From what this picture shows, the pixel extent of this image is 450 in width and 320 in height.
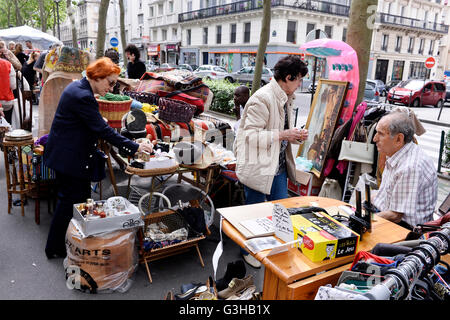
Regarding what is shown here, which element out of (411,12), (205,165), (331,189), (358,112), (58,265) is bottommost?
(58,265)

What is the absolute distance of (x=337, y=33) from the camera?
31.6 meters

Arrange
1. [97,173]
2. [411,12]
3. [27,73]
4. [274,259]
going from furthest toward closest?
[411,12] < [27,73] < [97,173] < [274,259]

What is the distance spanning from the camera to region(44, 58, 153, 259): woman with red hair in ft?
9.66

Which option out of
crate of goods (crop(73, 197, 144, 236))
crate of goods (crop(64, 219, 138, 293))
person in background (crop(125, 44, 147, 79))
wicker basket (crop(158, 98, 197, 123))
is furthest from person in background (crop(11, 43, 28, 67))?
crate of goods (crop(64, 219, 138, 293))

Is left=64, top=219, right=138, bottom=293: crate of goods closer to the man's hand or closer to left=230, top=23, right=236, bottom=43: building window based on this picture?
the man's hand

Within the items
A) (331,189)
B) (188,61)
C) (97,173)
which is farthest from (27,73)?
(188,61)

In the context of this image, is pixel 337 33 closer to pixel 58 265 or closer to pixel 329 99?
pixel 329 99

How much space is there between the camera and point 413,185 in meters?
2.46

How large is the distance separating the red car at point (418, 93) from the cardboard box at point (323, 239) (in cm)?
1905

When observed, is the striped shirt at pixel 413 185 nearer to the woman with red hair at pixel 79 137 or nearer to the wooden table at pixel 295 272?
the wooden table at pixel 295 272

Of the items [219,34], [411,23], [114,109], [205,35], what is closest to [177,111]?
[114,109]

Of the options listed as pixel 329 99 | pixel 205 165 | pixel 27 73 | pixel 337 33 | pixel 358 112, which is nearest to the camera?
pixel 205 165

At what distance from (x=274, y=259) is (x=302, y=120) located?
11.6 metres

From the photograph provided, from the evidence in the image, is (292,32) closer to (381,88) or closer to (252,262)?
(381,88)
